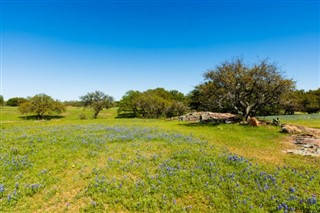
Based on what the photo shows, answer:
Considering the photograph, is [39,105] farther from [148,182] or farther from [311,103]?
[311,103]

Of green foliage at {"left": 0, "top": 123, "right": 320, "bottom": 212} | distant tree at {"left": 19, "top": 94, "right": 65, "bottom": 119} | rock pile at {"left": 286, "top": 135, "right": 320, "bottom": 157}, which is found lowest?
green foliage at {"left": 0, "top": 123, "right": 320, "bottom": 212}

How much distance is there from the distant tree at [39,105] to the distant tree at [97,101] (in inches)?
461

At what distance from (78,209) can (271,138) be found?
52.6 ft

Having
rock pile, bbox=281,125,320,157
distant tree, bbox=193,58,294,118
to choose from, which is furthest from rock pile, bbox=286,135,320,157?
distant tree, bbox=193,58,294,118

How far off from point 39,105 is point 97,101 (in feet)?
75.0

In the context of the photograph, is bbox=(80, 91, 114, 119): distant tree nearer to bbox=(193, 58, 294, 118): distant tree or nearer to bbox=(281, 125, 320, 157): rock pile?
bbox=(193, 58, 294, 118): distant tree

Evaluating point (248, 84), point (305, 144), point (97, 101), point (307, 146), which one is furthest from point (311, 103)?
point (97, 101)

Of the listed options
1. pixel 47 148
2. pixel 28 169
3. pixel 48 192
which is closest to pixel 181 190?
pixel 48 192

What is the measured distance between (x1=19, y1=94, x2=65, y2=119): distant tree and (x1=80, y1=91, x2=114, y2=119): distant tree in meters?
11.7

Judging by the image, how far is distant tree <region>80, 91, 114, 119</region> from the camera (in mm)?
63719

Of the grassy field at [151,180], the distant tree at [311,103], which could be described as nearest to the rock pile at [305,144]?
the grassy field at [151,180]

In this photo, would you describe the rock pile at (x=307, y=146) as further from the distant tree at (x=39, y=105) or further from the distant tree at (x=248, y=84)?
the distant tree at (x=39, y=105)

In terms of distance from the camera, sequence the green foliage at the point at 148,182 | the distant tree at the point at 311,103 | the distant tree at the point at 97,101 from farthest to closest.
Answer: the distant tree at the point at 311,103
the distant tree at the point at 97,101
the green foliage at the point at 148,182

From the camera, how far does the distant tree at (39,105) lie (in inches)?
2586
